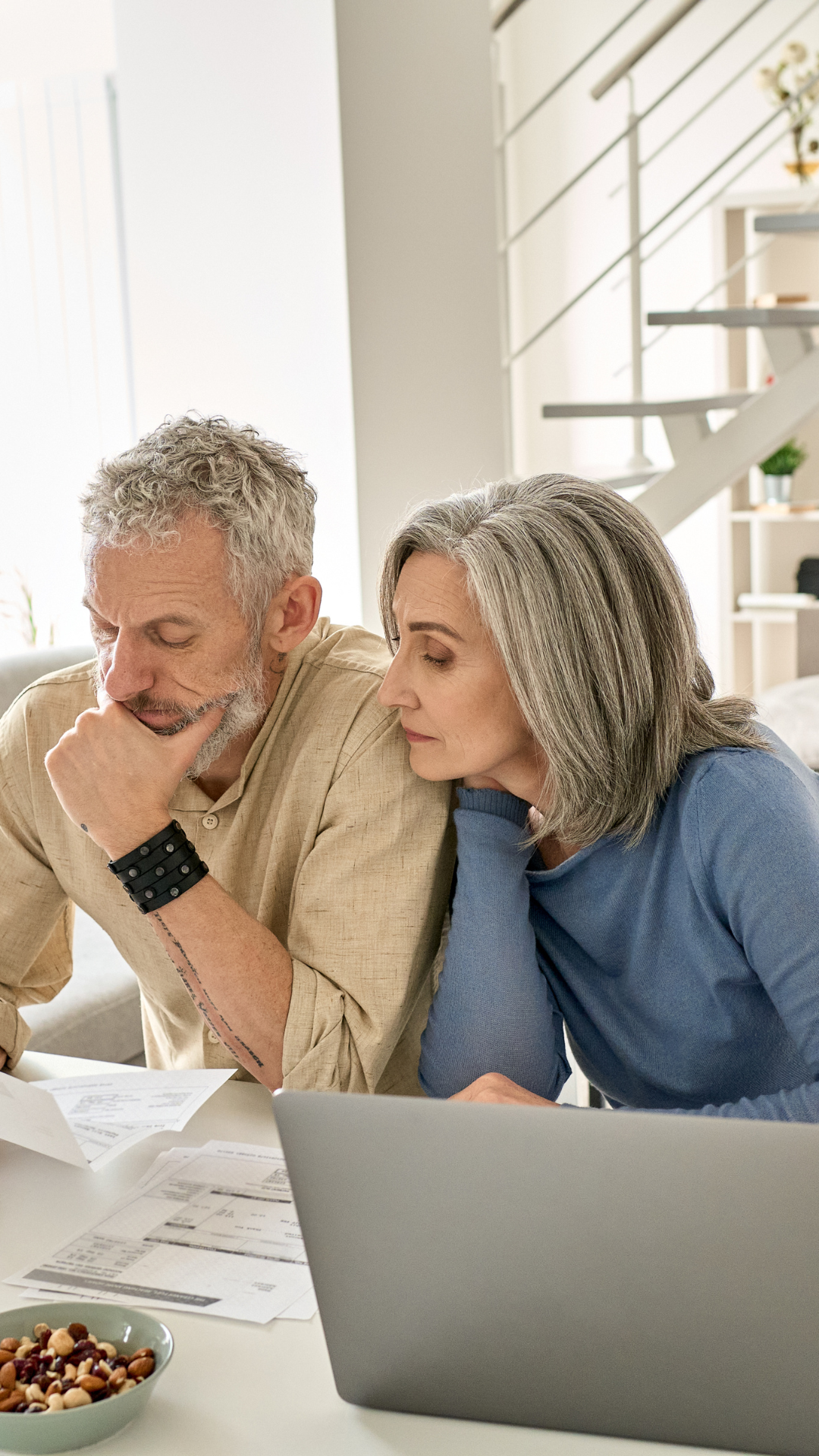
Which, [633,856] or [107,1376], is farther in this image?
[633,856]

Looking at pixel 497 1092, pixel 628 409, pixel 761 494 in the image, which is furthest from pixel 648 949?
pixel 761 494

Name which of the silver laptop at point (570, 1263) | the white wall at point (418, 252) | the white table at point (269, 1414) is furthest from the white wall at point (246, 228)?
the silver laptop at point (570, 1263)

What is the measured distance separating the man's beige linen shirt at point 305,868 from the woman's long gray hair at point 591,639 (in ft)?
0.57

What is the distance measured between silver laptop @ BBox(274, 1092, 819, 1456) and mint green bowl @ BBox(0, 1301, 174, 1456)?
12cm

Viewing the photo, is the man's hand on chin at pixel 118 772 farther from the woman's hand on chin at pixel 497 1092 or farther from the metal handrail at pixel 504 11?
the metal handrail at pixel 504 11

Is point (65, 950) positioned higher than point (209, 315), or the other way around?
point (209, 315)

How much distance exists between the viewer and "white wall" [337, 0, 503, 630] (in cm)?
285

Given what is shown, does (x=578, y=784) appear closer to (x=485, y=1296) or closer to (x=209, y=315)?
(x=485, y=1296)

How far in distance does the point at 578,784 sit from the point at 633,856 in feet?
0.31

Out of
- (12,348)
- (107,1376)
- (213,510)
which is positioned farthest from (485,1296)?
(12,348)

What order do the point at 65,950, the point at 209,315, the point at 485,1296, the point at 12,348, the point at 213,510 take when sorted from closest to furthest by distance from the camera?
1. the point at 485,1296
2. the point at 213,510
3. the point at 65,950
4. the point at 209,315
5. the point at 12,348

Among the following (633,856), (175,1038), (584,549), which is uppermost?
(584,549)

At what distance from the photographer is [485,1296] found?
75 centimetres

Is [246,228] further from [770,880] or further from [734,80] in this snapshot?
[770,880]
